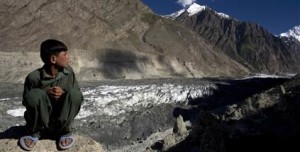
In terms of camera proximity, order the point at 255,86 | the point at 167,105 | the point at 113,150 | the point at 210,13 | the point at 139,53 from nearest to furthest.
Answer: the point at 113,150
the point at 167,105
the point at 255,86
the point at 139,53
the point at 210,13

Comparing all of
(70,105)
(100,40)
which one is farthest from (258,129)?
(100,40)

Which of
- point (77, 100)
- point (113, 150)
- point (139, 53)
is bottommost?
point (113, 150)

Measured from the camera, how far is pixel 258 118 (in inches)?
436

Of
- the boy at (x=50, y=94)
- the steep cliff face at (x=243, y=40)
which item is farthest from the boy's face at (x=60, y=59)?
the steep cliff face at (x=243, y=40)

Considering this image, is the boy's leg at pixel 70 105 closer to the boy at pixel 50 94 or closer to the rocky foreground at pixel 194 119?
the boy at pixel 50 94

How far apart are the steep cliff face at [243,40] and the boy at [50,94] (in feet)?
484

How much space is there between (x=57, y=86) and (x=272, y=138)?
635cm

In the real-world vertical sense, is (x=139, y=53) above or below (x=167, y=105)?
above

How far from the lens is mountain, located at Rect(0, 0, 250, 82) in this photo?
52.7m

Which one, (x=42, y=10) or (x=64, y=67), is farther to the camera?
(x=42, y=10)

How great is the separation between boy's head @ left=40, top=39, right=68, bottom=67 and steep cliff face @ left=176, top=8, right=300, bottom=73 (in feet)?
484

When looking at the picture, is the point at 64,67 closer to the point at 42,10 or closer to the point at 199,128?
the point at 199,128

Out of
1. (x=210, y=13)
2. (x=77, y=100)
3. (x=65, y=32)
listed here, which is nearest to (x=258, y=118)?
(x=77, y=100)

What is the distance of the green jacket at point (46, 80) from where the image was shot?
188 inches
